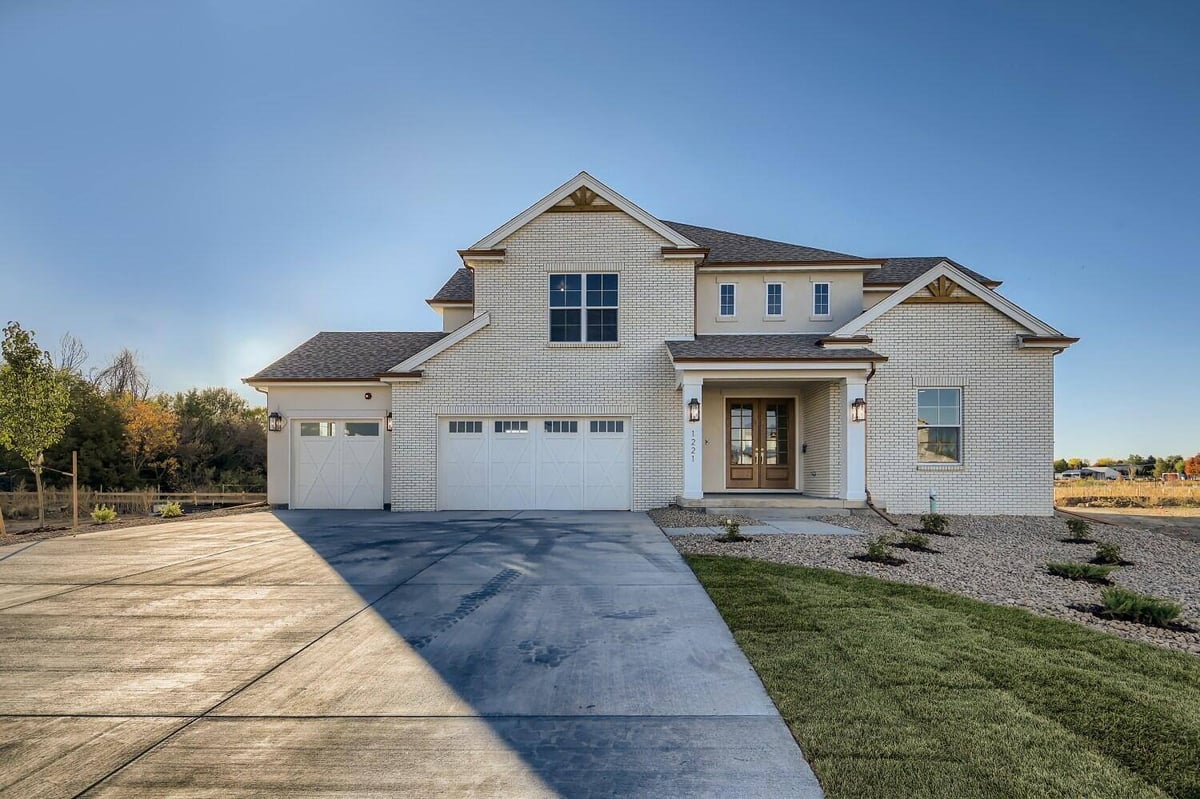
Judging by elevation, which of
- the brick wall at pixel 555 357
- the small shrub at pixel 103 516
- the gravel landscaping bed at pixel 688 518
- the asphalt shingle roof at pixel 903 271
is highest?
Answer: the asphalt shingle roof at pixel 903 271

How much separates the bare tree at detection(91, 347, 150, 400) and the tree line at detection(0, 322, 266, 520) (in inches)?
42.5

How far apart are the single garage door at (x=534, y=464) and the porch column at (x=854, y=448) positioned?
5234 millimetres

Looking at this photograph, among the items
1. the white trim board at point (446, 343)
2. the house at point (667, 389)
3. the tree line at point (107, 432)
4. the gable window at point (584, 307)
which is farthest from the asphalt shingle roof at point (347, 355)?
the gable window at point (584, 307)

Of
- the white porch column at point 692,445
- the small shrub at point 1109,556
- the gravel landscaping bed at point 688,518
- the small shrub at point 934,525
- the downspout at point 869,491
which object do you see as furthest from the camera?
the white porch column at point 692,445

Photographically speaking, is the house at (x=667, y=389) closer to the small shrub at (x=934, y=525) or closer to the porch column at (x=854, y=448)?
the porch column at (x=854, y=448)

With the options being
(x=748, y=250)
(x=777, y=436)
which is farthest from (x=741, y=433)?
(x=748, y=250)

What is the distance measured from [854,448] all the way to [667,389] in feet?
15.2

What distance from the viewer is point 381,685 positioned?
157 inches

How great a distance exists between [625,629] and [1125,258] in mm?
23007

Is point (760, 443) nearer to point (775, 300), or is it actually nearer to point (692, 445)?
point (692, 445)

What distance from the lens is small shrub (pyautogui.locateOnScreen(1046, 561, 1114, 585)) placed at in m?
7.12

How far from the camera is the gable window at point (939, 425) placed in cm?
1416

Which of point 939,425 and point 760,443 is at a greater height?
point 939,425

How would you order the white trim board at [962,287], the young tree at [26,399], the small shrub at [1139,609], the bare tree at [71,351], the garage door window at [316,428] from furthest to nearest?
the bare tree at [71,351]
the garage door window at [316,428]
the white trim board at [962,287]
the young tree at [26,399]
the small shrub at [1139,609]
